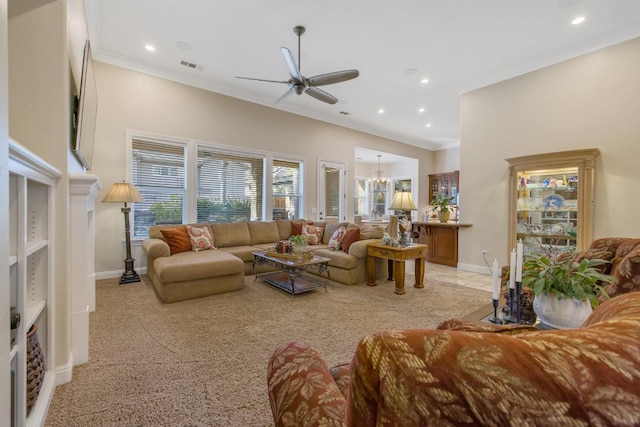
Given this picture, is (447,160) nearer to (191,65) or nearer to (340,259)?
(340,259)

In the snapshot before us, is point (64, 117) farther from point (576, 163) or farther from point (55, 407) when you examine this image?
point (576, 163)

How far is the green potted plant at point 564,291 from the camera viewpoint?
4.13ft

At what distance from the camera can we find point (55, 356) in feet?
5.82

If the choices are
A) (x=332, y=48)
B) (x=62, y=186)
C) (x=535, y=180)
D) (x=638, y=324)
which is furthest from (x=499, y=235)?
(x=62, y=186)

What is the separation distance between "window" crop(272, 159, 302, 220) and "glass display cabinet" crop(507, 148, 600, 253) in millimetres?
3932

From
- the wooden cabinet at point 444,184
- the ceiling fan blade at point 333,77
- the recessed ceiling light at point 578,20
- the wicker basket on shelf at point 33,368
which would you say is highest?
the recessed ceiling light at point 578,20

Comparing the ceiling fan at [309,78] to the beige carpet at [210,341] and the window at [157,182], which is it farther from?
the beige carpet at [210,341]

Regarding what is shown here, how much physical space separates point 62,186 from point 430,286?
13.5 feet

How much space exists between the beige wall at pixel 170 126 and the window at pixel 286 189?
0.66ft

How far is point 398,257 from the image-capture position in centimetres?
368

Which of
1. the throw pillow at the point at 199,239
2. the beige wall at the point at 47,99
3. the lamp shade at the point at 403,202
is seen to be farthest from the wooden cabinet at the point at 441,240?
the beige wall at the point at 47,99

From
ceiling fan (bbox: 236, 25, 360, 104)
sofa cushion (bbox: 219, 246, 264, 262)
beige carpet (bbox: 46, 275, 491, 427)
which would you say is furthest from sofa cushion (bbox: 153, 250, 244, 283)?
ceiling fan (bbox: 236, 25, 360, 104)

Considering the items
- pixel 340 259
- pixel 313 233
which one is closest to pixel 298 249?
pixel 340 259

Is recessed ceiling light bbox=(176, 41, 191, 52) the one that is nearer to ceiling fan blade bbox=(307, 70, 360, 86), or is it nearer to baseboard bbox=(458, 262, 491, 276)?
ceiling fan blade bbox=(307, 70, 360, 86)
